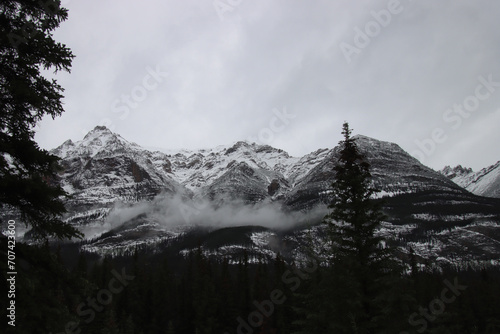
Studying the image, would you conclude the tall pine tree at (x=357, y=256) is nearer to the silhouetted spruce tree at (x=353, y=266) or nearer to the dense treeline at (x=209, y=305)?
the silhouetted spruce tree at (x=353, y=266)

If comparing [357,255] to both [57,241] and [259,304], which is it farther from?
[259,304]

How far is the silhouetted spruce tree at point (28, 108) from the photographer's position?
9266 mm

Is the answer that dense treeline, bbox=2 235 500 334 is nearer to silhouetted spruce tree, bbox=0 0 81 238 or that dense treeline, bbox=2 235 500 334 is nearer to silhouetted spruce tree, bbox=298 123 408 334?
silhouetted spruce tree, bbox=298 123 408 334

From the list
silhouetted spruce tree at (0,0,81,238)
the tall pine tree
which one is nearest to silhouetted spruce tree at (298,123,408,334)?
the tall pine tree

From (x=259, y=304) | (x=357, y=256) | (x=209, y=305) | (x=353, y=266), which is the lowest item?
(x=353, y=266)

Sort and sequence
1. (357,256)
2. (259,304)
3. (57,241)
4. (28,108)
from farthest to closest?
(259,304) < (57,241) < (357,256) < (28,108)

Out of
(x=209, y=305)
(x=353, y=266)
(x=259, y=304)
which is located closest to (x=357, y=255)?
(x=353, y=266)

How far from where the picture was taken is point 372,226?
1897cm

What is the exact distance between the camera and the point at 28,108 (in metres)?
10.1

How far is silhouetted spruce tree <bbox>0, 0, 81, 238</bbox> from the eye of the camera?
927 centimetres

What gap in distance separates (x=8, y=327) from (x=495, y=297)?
83.3m

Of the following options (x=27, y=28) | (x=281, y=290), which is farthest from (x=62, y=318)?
(x=281, y=290)

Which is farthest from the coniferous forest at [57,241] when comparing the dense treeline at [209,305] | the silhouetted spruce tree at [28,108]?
the dense treeline at [209,305]

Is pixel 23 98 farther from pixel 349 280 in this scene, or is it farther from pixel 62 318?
pixel 349 280
